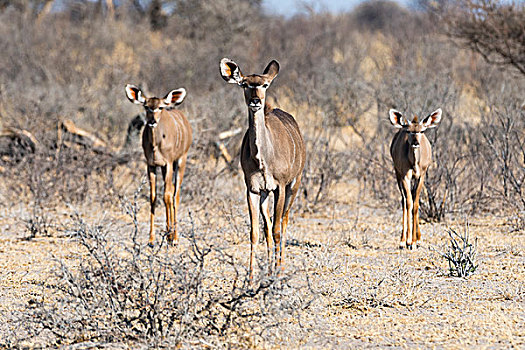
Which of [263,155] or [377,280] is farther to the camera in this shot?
[377,280]

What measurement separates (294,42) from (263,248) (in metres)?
14.7

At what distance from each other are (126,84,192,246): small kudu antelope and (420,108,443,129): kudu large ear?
9.21 feet

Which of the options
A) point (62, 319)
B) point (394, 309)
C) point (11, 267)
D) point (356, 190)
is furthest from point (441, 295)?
point (356, 190)

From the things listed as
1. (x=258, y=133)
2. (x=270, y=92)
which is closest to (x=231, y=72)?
(x=258, y=133)

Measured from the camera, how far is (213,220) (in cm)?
938

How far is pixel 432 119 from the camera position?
8.04 metres

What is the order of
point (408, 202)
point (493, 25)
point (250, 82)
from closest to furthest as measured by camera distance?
point (250, 82) → point (408, 202) → point (493, 25)

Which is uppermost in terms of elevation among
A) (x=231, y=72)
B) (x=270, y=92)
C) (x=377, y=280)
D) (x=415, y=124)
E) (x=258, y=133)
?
(x=270, y=92)

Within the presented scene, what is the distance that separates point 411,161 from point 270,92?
8.04 meters

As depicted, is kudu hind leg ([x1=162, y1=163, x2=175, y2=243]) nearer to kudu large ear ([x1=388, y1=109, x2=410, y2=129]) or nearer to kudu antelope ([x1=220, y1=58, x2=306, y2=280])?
kudu antelope ([x1=220, y1=58, x2=306, y2=280])

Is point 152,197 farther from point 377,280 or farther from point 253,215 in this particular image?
point 377,280

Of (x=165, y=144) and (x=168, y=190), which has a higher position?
(x=165, y=144)

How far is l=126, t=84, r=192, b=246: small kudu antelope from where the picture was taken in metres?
8.10

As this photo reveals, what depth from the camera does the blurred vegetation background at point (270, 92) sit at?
1025 cm
